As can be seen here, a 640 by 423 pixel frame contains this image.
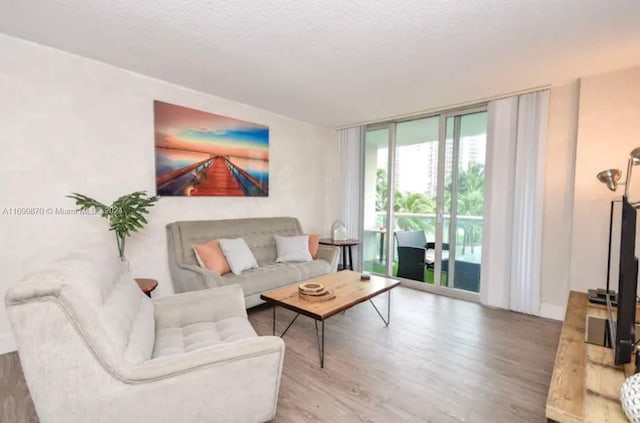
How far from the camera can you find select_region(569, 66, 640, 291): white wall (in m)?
2.61

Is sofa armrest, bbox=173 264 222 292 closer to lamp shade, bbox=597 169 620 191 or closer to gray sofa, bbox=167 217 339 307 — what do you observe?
gray sofa, bbox=167 217 339 307

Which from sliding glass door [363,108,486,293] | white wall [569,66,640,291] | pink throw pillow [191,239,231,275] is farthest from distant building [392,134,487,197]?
pink throw pillow [191,239,231,275]

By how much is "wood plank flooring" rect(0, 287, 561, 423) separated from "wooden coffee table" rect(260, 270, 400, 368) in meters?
0.20

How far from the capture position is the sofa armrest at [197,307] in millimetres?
1881

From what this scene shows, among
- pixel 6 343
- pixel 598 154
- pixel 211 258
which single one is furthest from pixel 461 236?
pixel 6 343

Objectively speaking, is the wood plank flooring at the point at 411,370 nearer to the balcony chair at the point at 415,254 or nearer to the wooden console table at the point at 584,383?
the wooden console table at the point at 584,383

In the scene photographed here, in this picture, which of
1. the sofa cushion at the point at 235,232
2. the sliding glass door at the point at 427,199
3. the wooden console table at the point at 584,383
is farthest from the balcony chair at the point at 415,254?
the wooden console table at the point at 584,383

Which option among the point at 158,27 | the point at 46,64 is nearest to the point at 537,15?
the point at 158,27

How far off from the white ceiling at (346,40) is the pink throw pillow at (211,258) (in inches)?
66.3

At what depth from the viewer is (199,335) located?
5.65ft

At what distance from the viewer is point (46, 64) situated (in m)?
2.34

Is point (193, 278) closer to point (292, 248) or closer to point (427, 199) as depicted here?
point (292, 248)

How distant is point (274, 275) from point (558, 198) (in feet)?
10.0

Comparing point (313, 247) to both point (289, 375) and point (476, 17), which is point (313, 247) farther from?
point (476, 17)
